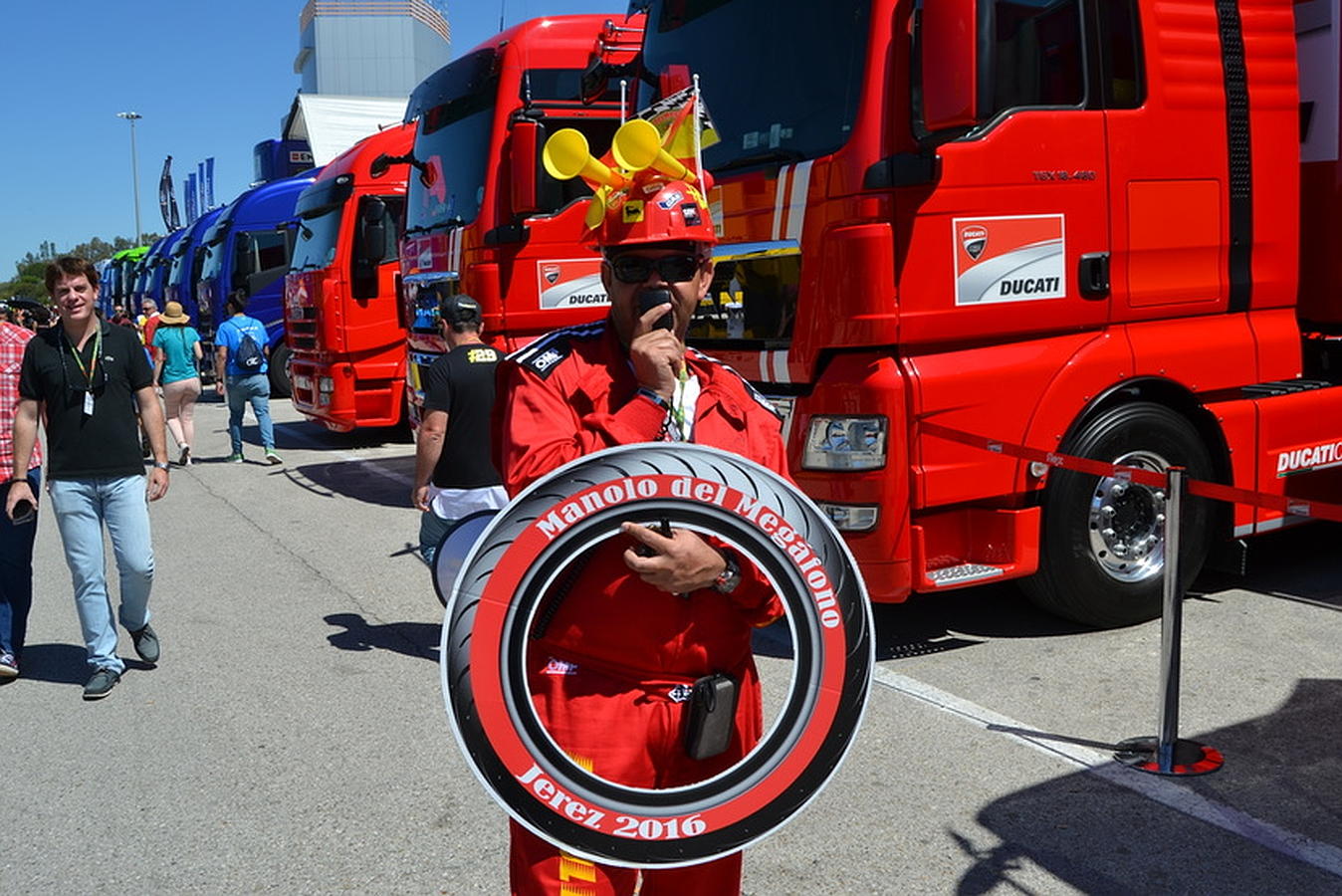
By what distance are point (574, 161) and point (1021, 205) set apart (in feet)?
10.4

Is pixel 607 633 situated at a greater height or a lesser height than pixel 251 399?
greater

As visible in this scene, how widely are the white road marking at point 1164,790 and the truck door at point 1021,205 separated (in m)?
1.51

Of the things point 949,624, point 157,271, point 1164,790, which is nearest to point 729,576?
point 1164,790

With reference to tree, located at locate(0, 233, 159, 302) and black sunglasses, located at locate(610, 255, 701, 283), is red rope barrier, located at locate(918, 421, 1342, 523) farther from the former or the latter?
tree, located at locate(0, 233, 159, 302)

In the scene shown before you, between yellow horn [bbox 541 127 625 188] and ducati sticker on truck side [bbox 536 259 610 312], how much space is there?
19.3ft

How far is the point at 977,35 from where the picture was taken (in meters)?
4.57

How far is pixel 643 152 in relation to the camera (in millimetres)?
2230

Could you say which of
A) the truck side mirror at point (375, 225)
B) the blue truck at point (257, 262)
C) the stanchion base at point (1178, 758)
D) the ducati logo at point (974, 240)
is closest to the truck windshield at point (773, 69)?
the ducati logo at point (974, 240)

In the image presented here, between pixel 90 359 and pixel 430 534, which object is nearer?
pixel 90 359

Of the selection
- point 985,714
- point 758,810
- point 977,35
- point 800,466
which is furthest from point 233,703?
point 977,35

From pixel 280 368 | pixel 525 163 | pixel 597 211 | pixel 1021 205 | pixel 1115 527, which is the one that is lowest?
pixel 1115 527

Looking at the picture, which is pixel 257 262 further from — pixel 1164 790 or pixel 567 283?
pixel 1164 790

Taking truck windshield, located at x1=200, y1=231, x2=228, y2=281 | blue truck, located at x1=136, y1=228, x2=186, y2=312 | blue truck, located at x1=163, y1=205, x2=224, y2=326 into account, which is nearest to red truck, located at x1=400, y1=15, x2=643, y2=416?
truck windshield, located at x1=200, y1=231, x2=228, y2=281

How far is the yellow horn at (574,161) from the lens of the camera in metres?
2.32
